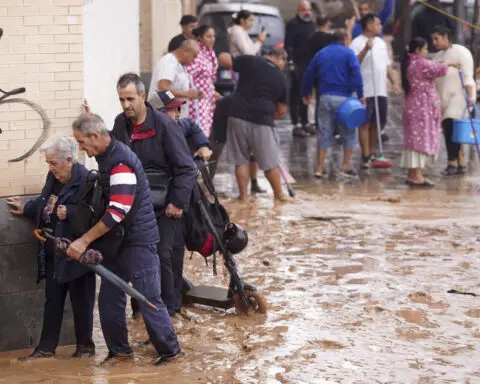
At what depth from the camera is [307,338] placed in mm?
7223

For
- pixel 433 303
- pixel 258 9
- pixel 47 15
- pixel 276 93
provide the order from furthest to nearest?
1. pixel 258 9
2. pixel 276 93
3. pixel 433 303
4. pixel 47 15

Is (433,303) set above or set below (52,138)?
below

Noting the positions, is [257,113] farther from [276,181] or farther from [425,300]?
[425,300]

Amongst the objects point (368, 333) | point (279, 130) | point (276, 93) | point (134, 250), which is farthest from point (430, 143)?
point (134, 250)

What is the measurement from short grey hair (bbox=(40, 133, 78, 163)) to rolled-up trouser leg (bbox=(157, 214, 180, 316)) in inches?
35.2

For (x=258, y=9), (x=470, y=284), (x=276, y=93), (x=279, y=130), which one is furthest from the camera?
(x=258, y=9)

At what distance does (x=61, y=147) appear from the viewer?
670 cm

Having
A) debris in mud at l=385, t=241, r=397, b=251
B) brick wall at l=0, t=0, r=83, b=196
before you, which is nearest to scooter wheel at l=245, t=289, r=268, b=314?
brick wall at l=0, t=0, r=83, b=196

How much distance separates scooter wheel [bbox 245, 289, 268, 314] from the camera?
7.84 meters

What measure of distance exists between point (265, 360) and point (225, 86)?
8.41 m

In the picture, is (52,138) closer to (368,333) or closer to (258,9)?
(368,333)

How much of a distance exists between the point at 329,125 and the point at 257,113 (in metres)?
2.01

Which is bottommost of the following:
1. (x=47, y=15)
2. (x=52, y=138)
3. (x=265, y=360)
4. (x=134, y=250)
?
(x=265, y=360)

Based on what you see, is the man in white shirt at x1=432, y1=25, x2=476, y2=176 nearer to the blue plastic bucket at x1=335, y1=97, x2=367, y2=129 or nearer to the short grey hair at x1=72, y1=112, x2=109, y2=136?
the blue plastic bucket at x1=335, y1=97, x2=367, y2=129
